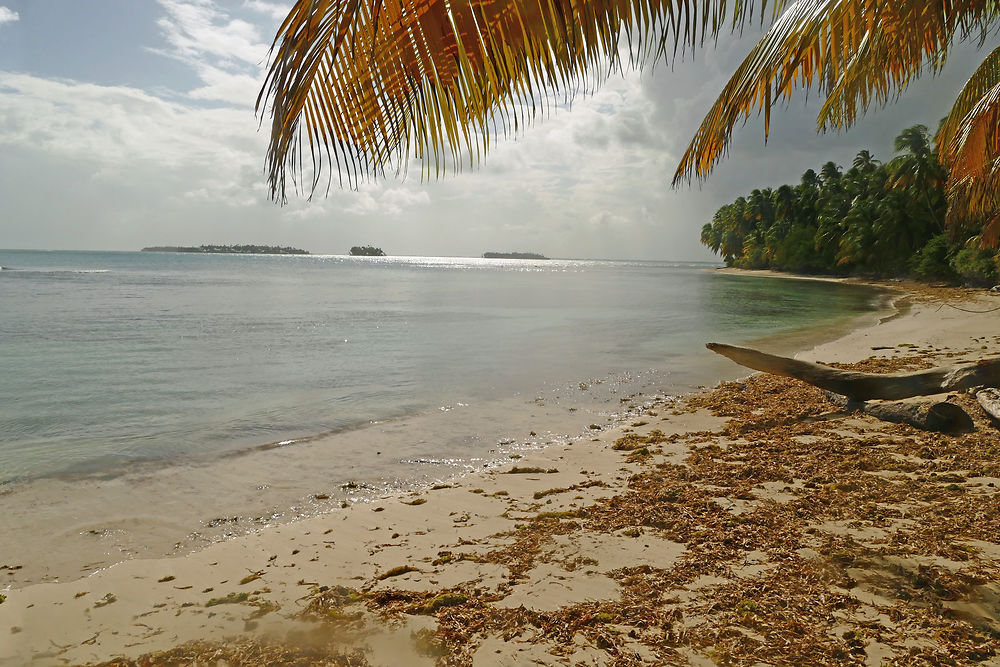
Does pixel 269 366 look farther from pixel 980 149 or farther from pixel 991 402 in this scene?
pixel 980 149

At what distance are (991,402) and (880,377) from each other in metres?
0.97

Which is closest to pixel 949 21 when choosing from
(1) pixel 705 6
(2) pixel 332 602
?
(1) pixel 705 6

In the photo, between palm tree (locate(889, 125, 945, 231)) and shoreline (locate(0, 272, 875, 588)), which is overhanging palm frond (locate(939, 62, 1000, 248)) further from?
palm tree (locate(889, 125, 945, 231))

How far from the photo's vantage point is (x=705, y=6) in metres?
2.12

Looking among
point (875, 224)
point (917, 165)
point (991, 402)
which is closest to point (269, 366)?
point (991, 402)

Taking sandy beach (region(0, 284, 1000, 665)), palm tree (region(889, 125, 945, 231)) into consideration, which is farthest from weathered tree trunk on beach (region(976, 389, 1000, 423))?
palm tree (region(889, 125, 945, 231))

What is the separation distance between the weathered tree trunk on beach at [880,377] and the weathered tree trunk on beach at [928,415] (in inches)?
5.5

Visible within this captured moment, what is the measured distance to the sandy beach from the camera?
254 centimetres

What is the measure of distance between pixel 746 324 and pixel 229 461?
21124mm

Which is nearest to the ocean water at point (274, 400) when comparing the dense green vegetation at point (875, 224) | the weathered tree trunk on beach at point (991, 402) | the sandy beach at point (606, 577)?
the sandy beach at point (606, 577)

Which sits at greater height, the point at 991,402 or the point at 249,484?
the point at 991,402

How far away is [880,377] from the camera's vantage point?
619 cm

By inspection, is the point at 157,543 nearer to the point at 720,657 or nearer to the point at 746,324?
the point at 720,657

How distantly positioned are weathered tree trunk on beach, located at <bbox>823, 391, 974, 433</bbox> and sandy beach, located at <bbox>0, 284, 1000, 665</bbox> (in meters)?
0.13
